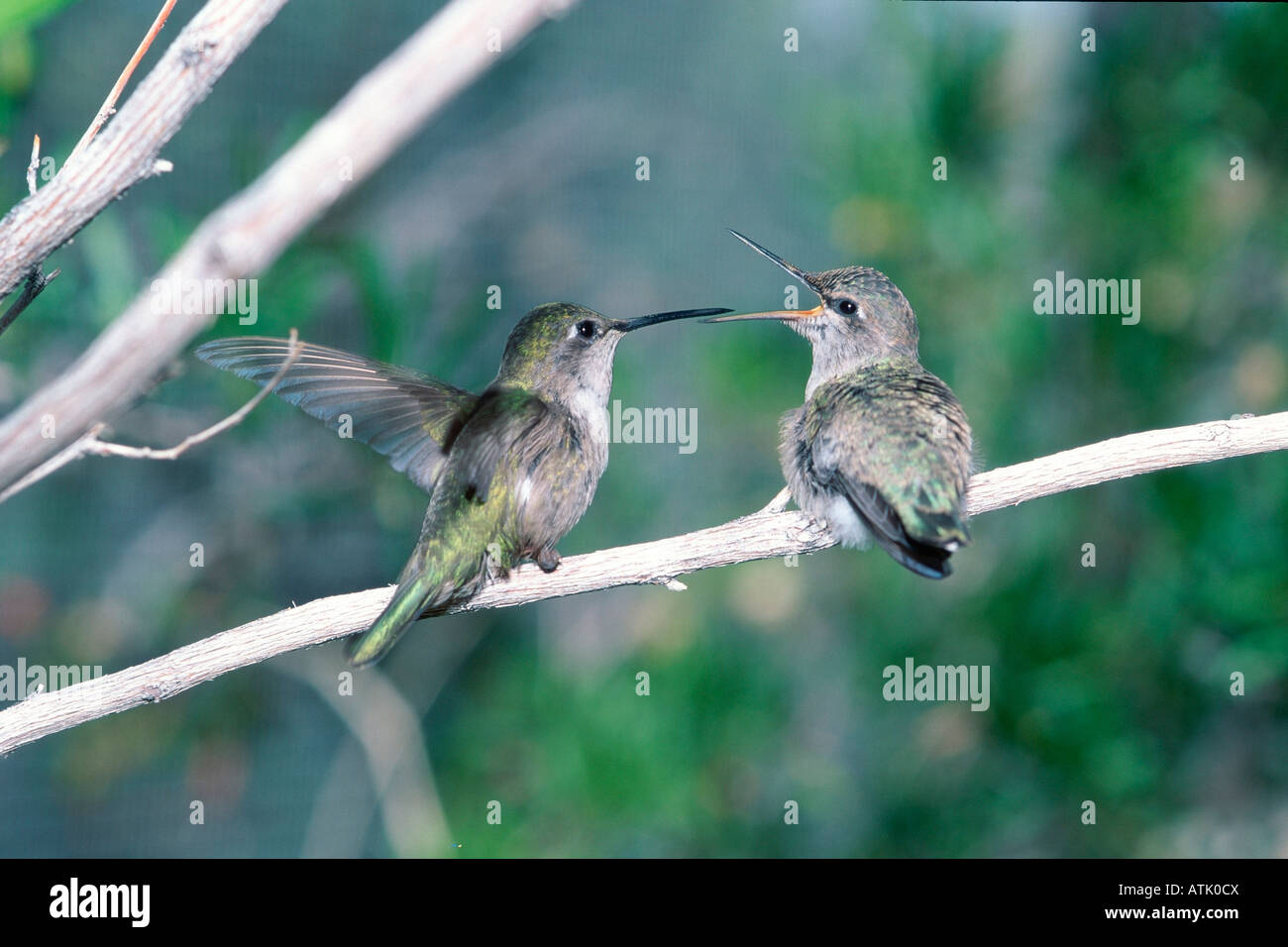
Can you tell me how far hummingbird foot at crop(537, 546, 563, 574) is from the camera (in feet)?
5.29

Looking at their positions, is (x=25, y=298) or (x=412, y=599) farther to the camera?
(x=412, y=599)

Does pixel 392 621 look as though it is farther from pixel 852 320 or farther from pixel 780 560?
pixel 780 560

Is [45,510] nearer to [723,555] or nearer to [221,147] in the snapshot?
[221,147]

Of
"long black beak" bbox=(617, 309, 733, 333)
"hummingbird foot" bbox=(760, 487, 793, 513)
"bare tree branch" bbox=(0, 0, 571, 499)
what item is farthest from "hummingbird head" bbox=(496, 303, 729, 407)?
"bare tree branch" bbox=(0, 0, 571, 499)

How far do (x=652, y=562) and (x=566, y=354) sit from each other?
566mm

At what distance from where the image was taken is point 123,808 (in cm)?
401

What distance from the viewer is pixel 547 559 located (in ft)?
5.42

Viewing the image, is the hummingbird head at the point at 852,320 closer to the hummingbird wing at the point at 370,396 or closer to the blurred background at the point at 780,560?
the hummingbird wing at the point at 370,396

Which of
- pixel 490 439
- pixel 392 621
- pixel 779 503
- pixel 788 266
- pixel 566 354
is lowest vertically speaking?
pixel 392 621

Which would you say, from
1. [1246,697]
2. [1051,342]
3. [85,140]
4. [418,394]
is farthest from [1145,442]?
Answer: [1246,697]

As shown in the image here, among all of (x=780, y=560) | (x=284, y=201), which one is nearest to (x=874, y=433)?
(x=284, y=201)

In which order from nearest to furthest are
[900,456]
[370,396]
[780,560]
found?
1. [900,456]
2. [370,396]
3. [780,560]

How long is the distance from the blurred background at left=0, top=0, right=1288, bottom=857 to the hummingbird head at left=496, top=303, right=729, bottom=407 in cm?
72

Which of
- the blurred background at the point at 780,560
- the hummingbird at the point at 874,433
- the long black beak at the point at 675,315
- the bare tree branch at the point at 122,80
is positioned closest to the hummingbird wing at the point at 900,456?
the hummingbird at the point at 874,433
